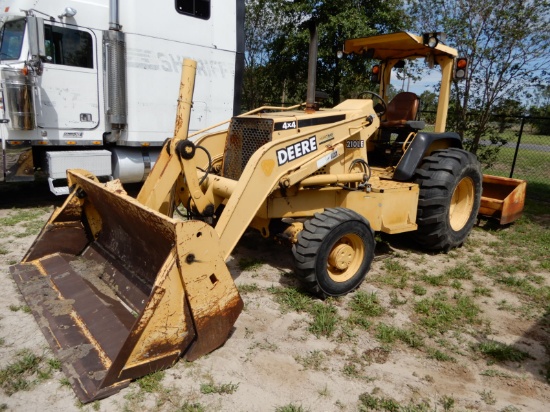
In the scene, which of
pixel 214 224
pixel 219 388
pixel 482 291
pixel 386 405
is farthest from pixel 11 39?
pixel 482 291

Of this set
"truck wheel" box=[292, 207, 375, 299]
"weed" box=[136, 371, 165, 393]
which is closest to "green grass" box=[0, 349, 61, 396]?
"weed" box=[136, 371, 165, 393]

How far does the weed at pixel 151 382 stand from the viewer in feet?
9.09

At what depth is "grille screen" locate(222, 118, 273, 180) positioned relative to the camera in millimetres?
4367

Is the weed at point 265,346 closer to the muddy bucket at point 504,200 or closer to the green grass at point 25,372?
the green grass at point 25,372

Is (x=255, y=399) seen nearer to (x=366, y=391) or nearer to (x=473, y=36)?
(x=366, y=391)

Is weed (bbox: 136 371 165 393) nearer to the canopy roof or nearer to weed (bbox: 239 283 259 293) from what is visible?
weed (bbox: 239 283 259 293)

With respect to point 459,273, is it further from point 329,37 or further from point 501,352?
point 329,37

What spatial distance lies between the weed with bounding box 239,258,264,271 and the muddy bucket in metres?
3.90

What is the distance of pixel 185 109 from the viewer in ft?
12.2

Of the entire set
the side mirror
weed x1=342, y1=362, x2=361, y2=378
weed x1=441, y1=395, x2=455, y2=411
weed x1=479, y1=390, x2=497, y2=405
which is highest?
the side mirror

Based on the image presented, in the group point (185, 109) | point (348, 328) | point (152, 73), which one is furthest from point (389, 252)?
point (152, 73)

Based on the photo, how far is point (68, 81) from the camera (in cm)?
688

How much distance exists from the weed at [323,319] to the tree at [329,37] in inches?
319

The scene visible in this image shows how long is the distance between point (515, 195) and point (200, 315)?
5.71 meters
